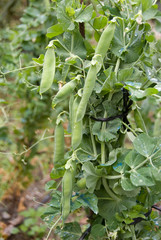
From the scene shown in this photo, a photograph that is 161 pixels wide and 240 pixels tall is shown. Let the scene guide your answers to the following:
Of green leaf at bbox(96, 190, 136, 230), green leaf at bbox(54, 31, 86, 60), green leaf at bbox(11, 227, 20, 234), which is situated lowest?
green leaf at bbox(11, 227, 20, 234)

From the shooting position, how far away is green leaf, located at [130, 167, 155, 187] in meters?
0.55

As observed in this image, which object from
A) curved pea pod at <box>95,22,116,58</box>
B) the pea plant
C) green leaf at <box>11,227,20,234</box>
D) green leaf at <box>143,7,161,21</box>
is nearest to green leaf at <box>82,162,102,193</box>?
the pea plant

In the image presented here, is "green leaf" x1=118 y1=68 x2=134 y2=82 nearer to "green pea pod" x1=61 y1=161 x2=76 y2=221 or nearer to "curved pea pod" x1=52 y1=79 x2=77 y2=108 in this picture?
"curved pea pod" x1=52 y1=79 x2=77 y2=108

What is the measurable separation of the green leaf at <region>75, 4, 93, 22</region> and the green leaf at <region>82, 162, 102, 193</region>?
1.01 ft

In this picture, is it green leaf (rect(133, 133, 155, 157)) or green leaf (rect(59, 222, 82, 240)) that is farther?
green leaf (rect(59, 222, 82, 240))

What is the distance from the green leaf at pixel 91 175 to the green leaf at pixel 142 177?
81 millimetres

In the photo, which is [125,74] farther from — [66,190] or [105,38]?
[66,190]

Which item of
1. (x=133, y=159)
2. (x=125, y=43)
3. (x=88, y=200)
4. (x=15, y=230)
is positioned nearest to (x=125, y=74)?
(x=125, y=43)

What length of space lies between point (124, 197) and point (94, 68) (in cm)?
31

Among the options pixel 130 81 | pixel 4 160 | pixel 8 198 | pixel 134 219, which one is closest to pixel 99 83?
pixel 130 81

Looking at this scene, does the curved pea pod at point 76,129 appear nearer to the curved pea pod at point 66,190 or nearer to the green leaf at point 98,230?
the curved pea pod at point 66,190

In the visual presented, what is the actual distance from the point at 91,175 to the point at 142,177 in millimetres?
115

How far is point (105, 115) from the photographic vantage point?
656 mm

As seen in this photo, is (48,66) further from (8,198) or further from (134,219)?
(8,198)
